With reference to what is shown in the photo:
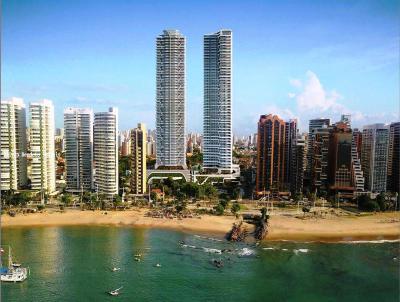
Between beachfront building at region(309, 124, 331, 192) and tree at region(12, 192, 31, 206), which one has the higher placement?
beachfront building at region(309, 124, 331, 192)

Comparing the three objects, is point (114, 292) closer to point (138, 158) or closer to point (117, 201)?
point (117, 201)

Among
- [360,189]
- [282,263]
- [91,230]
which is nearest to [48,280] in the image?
[91,230]

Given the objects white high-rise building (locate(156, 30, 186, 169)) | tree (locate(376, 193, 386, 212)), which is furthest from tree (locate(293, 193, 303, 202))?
white high-rise building (locate(156, 30, 186, 169))

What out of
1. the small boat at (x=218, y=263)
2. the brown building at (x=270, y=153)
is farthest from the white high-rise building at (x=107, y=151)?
the small boat at (x=218, y=263)

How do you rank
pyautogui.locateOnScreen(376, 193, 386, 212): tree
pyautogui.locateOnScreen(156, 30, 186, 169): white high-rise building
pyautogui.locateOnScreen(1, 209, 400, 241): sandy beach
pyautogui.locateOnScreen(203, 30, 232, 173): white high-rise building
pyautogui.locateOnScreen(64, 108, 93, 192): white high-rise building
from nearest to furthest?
1. pyautogui.locateOnScreen(1, 209, 400, 241): sandy beach
2. pyautogui.locateOnScreen(376, 193, 386, 212): tree
3. pyautogui.locateOnScreen(64, 108, 93, 192): white high-rise building
4. pyautogui.locateOnScreen(203, 30, 232, 173): white high-rise building
5. pyautogui.locateOnScreen(156, 30, 186, 169): white high-rise building

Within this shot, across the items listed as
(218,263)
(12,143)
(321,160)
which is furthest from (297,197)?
(12,143)

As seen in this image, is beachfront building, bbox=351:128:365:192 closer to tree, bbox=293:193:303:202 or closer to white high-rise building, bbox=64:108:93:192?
tree, bbox=293:193:303:202

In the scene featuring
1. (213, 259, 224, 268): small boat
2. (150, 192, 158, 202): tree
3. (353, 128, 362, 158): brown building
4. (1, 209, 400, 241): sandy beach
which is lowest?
(213, 259, 224, 268): small boat
